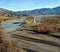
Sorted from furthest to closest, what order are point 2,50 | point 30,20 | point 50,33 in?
1. point 30,20
2. point 50,33
3. point 2,50

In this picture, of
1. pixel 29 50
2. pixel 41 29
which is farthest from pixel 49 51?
pixel 41 29

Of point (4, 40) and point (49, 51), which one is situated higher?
point (4, 40)

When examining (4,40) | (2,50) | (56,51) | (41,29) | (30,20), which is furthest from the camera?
(30,20)

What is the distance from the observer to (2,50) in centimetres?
1678

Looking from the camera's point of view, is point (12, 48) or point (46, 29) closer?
point (12, 48)

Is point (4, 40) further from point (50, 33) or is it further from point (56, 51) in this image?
point (50, 33)

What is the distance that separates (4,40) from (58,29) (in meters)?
23.2

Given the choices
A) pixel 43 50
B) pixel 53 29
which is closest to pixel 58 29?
pixel 53 29

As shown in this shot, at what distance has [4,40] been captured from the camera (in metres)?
17.9

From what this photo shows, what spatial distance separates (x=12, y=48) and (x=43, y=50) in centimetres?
693

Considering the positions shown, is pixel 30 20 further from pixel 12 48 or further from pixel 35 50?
pixel 12 48

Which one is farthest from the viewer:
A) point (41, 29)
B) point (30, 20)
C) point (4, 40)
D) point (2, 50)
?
point (30, 20)

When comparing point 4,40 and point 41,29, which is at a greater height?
point 4,40

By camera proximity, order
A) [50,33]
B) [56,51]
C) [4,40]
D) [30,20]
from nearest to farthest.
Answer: [4,40] < [56,51] < [50,33] < [30,20]
